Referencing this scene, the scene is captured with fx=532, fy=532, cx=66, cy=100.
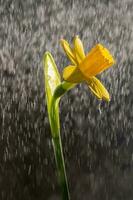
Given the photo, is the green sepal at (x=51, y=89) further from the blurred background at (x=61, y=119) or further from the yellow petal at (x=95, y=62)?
the blurred background at (x=61, y=119)

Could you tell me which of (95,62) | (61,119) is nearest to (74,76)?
(95,62)

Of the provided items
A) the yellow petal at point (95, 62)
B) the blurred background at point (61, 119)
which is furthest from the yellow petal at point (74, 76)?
the blurred background at point (61, 119)

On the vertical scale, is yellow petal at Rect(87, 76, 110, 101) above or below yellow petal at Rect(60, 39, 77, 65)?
below

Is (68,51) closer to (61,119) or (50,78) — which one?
(50,78)

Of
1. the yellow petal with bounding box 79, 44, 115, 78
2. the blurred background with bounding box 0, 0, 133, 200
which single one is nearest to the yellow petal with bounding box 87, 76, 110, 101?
the yellow petal with bounding box 79, 44, 115, 78

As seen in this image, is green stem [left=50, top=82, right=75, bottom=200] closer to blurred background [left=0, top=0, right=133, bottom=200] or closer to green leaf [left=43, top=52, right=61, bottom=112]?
green leaf [left=43, top=52, right=61, bottom=112]

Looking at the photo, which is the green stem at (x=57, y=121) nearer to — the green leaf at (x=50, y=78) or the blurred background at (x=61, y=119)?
the green leaf at (x=50, y=78)

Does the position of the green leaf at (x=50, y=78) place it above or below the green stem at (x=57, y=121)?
above

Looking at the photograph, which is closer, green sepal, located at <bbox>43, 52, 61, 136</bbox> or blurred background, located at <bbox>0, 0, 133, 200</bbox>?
green sepal, located at <bbox>43, 52, 61, 136</bbox>

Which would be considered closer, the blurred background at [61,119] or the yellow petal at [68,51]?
the yellow petal at [68,51]
